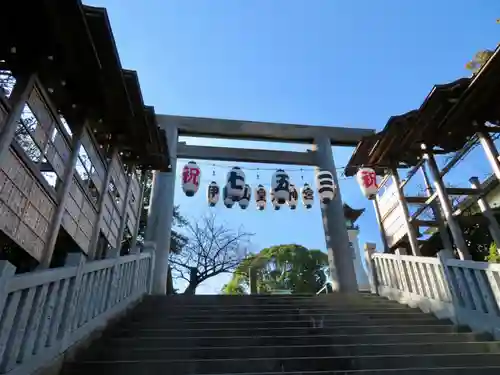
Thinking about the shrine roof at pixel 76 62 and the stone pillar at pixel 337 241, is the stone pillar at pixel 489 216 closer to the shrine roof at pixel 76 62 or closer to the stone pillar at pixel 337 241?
the stone pillar at pixel 337 241

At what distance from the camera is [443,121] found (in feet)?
22.7

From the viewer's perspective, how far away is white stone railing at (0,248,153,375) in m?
2.79

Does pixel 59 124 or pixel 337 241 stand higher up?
pixel 337 241

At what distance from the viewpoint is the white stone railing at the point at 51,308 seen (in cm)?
279

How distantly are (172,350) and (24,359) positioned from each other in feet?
4.97

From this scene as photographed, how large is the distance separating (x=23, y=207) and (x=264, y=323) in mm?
3529

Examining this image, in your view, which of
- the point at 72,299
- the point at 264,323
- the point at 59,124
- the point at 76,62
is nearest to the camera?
the point at 72,299

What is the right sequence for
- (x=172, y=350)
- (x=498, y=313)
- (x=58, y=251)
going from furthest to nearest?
1. (x=58, y=251)
2. (x=498, y=313)
3. (x=172, y=350)

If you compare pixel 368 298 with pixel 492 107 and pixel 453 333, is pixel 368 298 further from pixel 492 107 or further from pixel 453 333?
pixel 492 107

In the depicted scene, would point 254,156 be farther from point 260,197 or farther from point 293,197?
point 293,197

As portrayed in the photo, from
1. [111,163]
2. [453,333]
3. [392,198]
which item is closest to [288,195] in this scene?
[392,198]

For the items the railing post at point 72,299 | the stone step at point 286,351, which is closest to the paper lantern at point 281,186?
the stone step at point 286,351

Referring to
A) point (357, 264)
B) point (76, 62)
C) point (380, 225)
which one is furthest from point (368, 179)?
point (357, 264)

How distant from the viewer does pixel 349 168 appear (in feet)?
30.7
